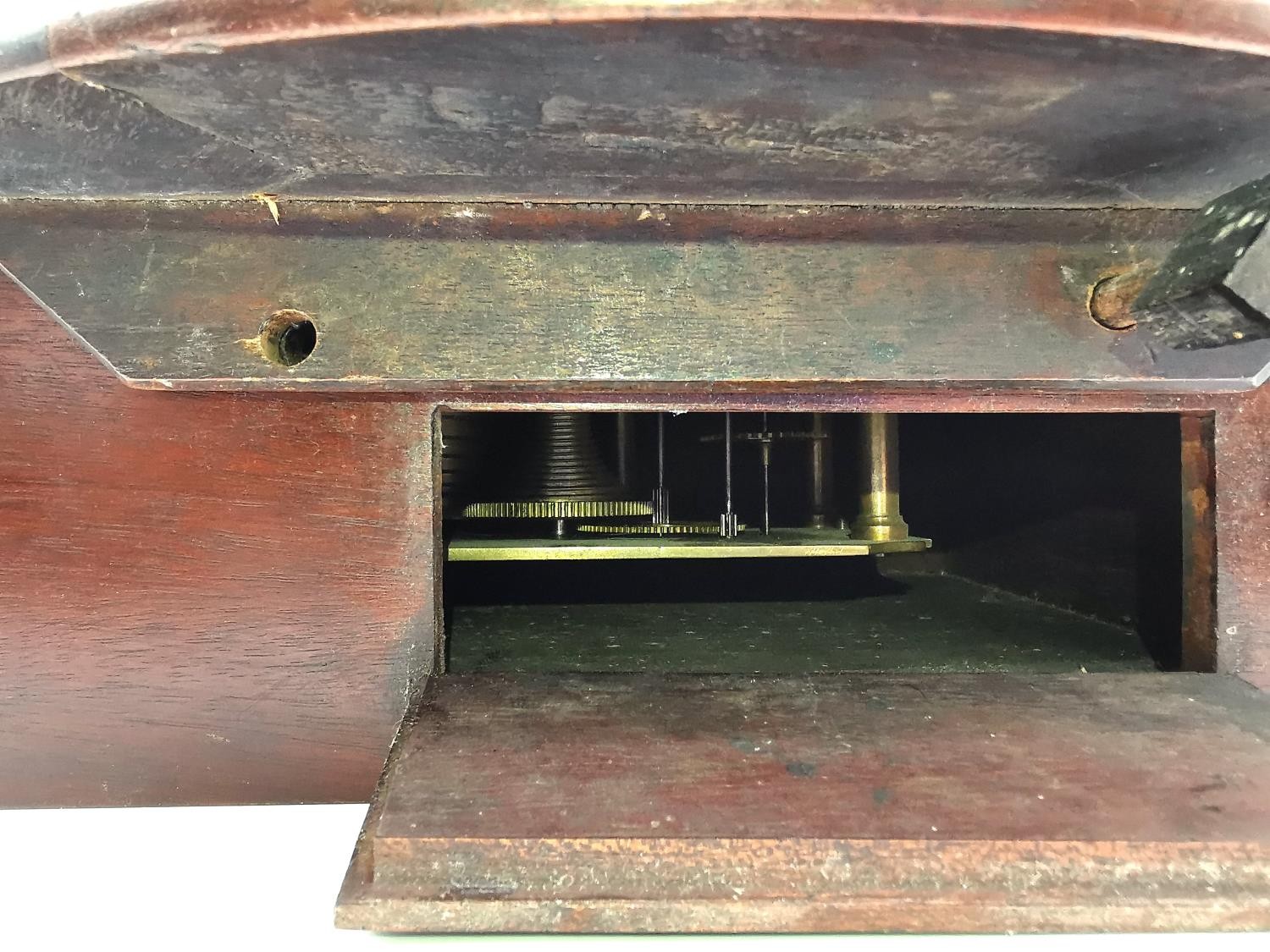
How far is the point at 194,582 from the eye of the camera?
0.60m

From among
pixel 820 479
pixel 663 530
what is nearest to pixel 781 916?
pixel 663 530

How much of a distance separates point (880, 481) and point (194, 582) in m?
0.64

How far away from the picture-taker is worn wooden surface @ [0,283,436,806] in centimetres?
60

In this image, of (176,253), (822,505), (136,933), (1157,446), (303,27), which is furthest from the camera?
(822,505)

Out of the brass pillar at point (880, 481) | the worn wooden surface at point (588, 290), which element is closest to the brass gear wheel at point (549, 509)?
the brass pillar at point (880, 481)

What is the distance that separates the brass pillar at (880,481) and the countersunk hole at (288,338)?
55 centimetres

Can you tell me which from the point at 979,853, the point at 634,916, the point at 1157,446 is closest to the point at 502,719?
the point at 634,916

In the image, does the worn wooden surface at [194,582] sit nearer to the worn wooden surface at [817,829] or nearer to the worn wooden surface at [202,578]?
the worn wooden surface at [202,578]

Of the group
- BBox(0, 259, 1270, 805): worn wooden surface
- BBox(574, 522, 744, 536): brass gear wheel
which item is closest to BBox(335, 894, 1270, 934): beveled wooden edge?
BBox(0, 259, 1270, 805): worn wooden surface

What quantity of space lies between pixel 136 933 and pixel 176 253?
393mm

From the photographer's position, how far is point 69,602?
0.60m

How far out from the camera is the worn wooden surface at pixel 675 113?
0.35 meters

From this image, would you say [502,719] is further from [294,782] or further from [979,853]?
[979,853]

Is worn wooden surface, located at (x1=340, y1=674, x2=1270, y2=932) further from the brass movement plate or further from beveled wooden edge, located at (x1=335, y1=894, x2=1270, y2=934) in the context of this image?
the brass movement plate
